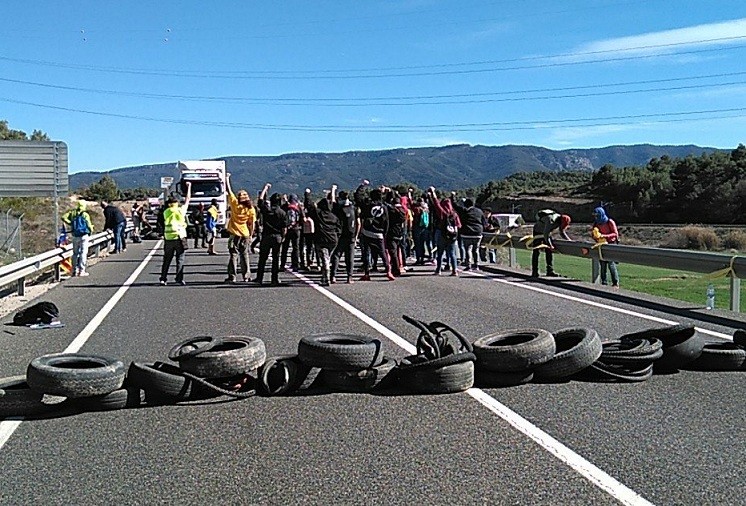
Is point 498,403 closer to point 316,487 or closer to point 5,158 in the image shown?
point 316,487

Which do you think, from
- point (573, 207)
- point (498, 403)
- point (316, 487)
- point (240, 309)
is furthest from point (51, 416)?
point (573, 207)

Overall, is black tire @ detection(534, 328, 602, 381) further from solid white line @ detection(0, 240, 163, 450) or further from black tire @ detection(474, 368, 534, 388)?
solid white line @ detection(0, 240, 163, 450)

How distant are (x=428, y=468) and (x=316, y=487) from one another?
0.78 meters

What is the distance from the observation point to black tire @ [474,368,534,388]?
809cm

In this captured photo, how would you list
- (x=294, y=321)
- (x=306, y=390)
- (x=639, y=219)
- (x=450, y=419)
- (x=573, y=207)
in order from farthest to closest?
(x=573, y=207) < (x=639, y=219) < (x=294, y=321) < (x=306, y=390) < (x=450, y=419)

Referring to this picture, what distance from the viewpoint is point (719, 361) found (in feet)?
29.0

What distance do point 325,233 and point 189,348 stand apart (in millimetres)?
9594

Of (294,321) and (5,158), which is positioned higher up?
(5,158)

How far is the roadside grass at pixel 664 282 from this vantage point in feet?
61.4

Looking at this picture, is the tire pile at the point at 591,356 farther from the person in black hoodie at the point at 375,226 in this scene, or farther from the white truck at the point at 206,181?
the white truck at the point at 206,181

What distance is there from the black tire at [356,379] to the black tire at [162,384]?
104 cm

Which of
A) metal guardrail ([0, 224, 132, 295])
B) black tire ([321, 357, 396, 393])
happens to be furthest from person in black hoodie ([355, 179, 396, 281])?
black tire ([321, 357, 396, 393])

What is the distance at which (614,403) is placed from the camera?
24.4 ft

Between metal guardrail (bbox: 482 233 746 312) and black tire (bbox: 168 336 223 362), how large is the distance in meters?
8.71
